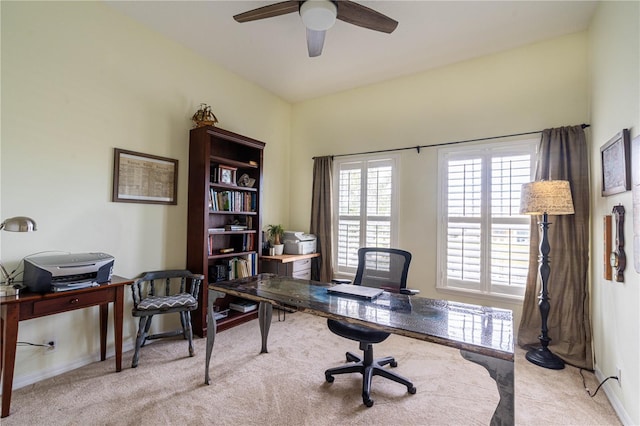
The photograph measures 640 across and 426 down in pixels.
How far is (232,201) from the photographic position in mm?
3391

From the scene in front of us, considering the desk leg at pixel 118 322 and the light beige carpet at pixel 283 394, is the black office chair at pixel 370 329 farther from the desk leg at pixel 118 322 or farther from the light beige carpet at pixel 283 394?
the desk leg at pixel 118 322

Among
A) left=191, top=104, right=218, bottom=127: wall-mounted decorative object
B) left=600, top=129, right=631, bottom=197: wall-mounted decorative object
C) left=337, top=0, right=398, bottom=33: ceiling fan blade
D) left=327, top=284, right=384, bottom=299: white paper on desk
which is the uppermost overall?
left=337, top=0, right=398, bottom=33: ceiling fan blade

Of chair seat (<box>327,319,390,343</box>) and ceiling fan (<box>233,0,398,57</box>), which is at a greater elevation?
ceiling fan (<box>233,0,398,57</box>)

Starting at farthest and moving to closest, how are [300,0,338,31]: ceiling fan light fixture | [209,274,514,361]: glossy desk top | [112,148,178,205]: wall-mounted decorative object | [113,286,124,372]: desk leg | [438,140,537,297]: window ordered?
[438,140,537,297]: window, [112,148,178,205]: wall-mounted decorative object, [113,286,124,372]: desk leg, [300,0,338,31]: ceiling fan light fixture, [209,274,514,361]: glossy desk top

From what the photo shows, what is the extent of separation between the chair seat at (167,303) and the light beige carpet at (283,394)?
46 centimetres

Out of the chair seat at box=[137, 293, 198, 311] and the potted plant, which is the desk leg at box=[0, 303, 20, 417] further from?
the potted plant

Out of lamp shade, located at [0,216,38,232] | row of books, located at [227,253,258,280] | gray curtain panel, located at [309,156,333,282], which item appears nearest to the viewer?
lamp shade, located at [0,216,38,232]

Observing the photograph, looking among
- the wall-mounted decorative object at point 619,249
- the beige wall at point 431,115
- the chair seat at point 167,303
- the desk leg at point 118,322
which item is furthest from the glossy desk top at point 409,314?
the beige wall at point 431,115

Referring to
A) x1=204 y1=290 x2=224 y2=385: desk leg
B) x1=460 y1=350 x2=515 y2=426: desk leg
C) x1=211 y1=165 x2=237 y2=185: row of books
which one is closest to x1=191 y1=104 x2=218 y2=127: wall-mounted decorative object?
x1=211 y1=165 x2=237 y2=185: row of books

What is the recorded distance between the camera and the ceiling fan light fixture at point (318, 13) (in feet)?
6.68

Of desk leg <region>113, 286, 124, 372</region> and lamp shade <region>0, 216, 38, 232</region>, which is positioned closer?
lamp shade <region>0, 216, 38, 232</region>

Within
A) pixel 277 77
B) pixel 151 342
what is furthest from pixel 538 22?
pixel 151 342

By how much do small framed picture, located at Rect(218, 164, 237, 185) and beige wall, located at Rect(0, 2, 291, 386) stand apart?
37cm

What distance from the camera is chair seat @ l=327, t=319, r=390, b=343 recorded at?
1.93 metres
